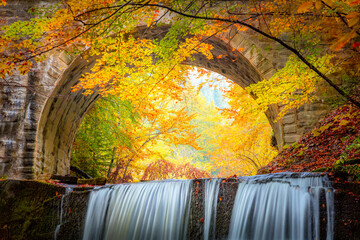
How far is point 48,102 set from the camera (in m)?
7.56

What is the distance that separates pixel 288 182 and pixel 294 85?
218 centimetres

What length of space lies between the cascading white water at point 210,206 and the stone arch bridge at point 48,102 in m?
3.91

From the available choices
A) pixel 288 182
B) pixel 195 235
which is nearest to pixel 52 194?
pixel 195 235

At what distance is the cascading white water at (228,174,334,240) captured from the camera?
3.50 meters

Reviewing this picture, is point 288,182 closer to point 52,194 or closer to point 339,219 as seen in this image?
point 339,219

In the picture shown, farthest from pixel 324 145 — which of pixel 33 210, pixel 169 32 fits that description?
pixel 33 210

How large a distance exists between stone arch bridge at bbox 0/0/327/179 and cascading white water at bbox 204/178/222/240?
3.91 meters

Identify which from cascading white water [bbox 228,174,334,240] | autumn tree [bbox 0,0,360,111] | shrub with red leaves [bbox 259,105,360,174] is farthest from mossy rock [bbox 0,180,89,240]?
shrub with red leaves [bbox 259,105,360,174]

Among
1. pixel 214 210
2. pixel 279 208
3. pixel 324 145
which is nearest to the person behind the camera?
pixel 279 208

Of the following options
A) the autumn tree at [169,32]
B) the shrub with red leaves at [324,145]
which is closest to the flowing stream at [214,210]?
the autumn tree at [169,32]

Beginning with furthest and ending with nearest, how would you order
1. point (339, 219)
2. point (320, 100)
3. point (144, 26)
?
point (144, 26), point (320, 100), point (339, 219)

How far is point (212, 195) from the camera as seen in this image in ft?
13.6

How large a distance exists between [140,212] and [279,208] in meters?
2.17

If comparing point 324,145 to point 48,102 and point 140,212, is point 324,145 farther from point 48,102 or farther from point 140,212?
point 48,102
